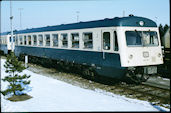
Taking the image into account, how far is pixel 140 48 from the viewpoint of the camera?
1041 cm

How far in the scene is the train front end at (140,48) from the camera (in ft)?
32.8

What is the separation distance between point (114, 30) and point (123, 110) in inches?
174

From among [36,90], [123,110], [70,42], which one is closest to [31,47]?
[70,42]

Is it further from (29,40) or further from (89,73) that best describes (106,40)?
(29,40)

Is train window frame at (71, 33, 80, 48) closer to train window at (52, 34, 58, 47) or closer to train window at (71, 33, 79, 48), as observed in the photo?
train window at (71, 33, 79, 48)

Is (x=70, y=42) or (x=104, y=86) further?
(x=70, y=42)

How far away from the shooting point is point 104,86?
1118 centimetres

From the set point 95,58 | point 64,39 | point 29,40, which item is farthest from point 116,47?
point 29,40

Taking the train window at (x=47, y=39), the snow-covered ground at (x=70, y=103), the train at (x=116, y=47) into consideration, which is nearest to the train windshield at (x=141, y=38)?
the train at (x=116, y=47)

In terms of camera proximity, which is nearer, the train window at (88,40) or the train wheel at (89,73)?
the train window at (88,40)

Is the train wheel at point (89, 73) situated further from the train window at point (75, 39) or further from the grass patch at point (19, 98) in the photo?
the grass patch at point (19, 98)

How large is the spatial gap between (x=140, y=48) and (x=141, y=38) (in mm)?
530

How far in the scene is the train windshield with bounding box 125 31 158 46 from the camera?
33.8ft

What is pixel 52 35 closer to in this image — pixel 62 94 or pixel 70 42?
pixel 70 42
